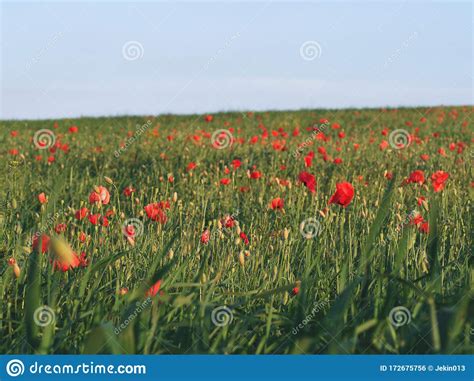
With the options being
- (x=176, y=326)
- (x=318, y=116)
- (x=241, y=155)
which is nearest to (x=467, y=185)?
(x=241, y=155)

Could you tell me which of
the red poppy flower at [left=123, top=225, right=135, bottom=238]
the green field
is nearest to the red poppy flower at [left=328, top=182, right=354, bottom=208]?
the green field

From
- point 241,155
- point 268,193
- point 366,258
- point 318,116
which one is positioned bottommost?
point 366,258

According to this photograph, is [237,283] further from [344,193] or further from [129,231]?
[344,193]

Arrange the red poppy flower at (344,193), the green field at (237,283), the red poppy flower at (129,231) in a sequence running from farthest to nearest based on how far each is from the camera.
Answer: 1. the red poppy flower at (344,193)
2. the red poppy flower at (129,231)
3. the green field at (237,283)

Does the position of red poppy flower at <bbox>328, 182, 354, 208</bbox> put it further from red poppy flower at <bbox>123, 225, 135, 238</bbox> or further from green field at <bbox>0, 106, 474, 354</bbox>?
red poppy flower at <bbox>123, 225, 135, 238</bbox>

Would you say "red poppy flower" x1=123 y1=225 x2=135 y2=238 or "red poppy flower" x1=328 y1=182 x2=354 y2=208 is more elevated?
"red poppy flower" x1=328 y1=182 x2=354 y2=208

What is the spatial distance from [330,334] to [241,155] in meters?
5.63

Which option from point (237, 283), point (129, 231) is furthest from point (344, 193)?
point (129, 231)

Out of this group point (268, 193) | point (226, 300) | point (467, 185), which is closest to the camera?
point (226, 300)

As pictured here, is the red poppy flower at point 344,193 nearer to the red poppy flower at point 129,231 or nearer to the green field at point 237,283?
the green field at point 237,283

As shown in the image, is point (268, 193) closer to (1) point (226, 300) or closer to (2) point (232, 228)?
(2) point (232, 228)

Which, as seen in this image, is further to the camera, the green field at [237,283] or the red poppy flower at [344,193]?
the red poppy flower at [344,193]

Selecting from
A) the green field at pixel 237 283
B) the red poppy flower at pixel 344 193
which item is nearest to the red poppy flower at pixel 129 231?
the green field at pixel 237 283
